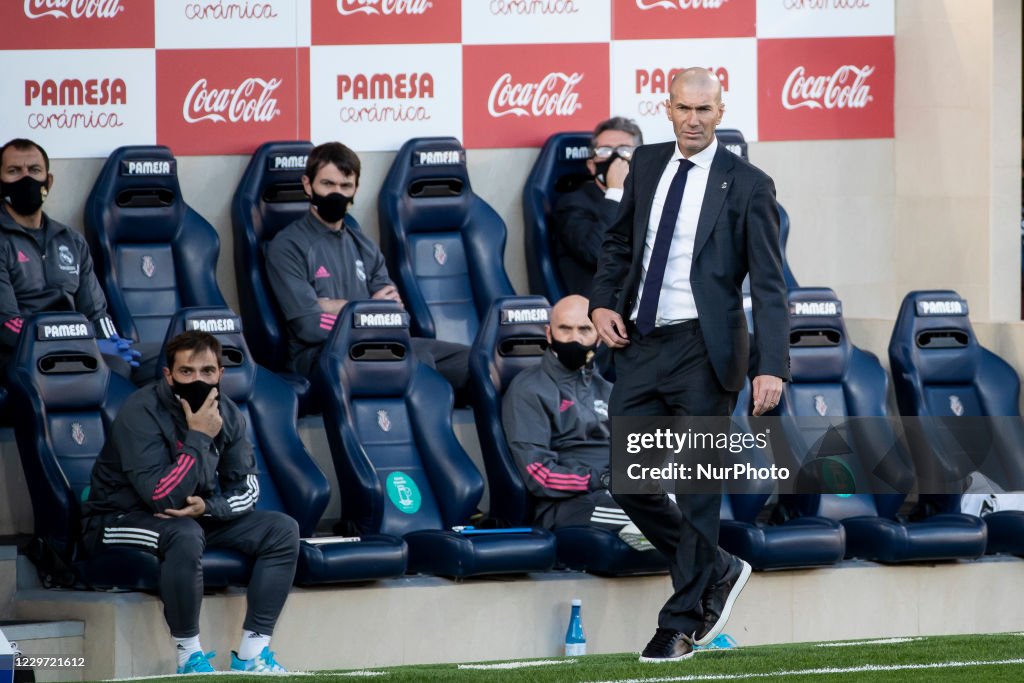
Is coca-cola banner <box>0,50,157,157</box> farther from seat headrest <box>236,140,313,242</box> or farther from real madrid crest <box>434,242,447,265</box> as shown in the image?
real madrid crest <box>434,242,447,265</box>

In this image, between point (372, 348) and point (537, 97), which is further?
point (537, 97)

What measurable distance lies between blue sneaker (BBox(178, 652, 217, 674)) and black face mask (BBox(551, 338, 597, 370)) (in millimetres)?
1943

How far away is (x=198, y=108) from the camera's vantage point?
9016 millimetres

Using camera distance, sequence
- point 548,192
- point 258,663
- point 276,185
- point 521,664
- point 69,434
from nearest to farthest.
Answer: point 521,664 < point 258,663 < point 69,434 < point 276,185 < point 548,192

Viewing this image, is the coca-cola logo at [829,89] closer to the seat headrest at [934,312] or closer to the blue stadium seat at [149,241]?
the seat headrest at [934,312]

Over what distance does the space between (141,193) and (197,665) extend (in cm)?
277

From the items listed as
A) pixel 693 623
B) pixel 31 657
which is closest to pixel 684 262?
pixel 693 623

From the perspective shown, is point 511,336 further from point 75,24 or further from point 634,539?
point 75,24

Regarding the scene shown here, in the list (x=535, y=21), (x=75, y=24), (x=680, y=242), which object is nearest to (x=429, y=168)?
(x=535, y=21)

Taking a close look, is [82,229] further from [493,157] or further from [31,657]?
[31,657]

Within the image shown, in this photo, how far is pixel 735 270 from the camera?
17.6ft

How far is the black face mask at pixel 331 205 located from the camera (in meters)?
8.32

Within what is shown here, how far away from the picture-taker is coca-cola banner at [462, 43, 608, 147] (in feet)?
30.9

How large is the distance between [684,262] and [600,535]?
2.17 metres
